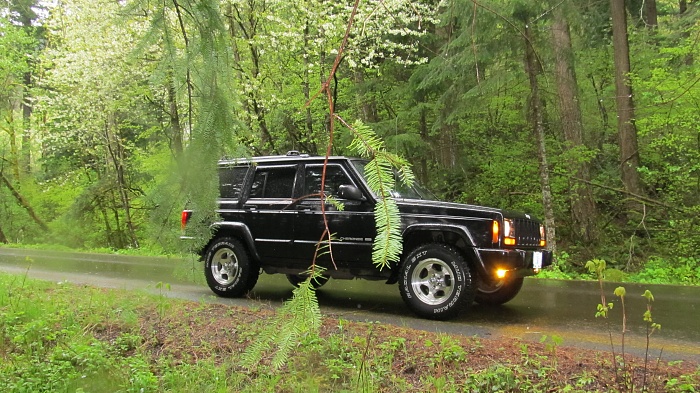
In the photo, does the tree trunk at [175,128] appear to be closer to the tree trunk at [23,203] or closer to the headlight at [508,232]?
the headlight at [508,232]

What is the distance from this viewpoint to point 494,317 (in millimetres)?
5797

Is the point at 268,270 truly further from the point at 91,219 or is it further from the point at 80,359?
the point at 91,219

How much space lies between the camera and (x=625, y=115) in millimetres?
13188

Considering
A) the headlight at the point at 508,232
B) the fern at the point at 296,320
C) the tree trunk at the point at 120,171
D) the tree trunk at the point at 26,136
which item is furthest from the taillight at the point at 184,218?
the tree trunk at the point at 26,136

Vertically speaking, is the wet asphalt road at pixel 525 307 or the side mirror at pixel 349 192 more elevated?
the side mirror at pixel 349 192

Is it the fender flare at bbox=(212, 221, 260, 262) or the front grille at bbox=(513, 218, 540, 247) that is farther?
the fender flare at bbox=(212, 221, 260, 262)

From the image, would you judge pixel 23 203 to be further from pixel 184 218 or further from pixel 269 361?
pixel 269 361

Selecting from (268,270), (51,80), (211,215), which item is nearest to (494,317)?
(268,270)

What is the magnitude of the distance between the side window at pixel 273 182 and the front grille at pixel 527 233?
2.86 metres

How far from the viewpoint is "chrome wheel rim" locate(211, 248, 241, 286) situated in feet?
22.7

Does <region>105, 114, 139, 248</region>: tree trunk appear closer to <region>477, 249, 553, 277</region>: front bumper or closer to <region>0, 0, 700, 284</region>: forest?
<region>0, 0, 700, 284</region>: forest

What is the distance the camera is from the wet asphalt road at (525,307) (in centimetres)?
466

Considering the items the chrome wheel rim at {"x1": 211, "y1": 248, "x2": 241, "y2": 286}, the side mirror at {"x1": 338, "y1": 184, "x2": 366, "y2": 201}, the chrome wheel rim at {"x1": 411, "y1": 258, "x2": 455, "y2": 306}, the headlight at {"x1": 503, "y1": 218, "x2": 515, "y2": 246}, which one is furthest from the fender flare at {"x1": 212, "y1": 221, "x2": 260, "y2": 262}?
the headlight at {"x1": 503, "y1": 218, "x2": 515, "y2": 246}

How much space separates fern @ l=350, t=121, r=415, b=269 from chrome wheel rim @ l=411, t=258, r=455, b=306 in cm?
402
